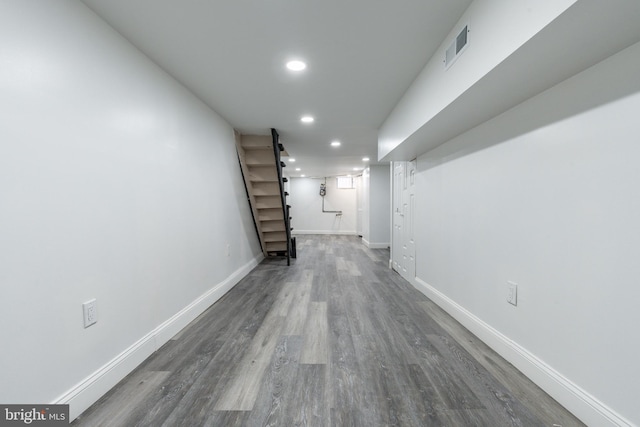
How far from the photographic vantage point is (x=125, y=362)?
5.30ft

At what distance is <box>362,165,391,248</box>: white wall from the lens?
672 centimetres

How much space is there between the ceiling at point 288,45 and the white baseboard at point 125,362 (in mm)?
2015

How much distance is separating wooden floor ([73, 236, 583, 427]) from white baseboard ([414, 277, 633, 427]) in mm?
47

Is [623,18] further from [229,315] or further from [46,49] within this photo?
[229,315]

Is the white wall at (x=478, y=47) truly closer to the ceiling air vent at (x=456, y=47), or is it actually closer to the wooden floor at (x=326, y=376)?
the ceiling air vent at (x=456, y=47)

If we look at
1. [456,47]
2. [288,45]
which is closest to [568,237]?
[456,47]

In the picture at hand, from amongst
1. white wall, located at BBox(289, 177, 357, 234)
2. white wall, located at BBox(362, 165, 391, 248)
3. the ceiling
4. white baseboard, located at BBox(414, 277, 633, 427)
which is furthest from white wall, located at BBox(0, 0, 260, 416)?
white wall, located at BBox(289, 177, 357, 234)

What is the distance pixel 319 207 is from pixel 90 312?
8268mm

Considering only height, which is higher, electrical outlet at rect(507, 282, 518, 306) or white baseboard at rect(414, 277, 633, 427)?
electrical outlet at rect(507, 282, 518, 306)

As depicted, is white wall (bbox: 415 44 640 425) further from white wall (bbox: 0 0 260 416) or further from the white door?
white wall (bbox: 0 0 260 416)

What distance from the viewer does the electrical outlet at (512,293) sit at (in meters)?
1.72

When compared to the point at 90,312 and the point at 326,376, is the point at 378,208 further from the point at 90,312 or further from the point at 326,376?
the point at 90,312

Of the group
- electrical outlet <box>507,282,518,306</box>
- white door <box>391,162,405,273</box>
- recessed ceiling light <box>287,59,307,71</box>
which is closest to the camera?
electrical outlet <box>507,282,518,306</box>

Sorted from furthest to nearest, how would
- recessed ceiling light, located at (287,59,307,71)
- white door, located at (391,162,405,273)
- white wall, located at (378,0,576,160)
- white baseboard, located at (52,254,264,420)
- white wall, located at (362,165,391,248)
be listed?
1. white wall, located at (362,165,391,248)
2. white door, located at (391,162,405,273)
3. recessed ceiling light, located at (287,59,307,71)
4. white baseboard, located at (52,254,264,420)
5. white wall, located at (378,0,576,160)
